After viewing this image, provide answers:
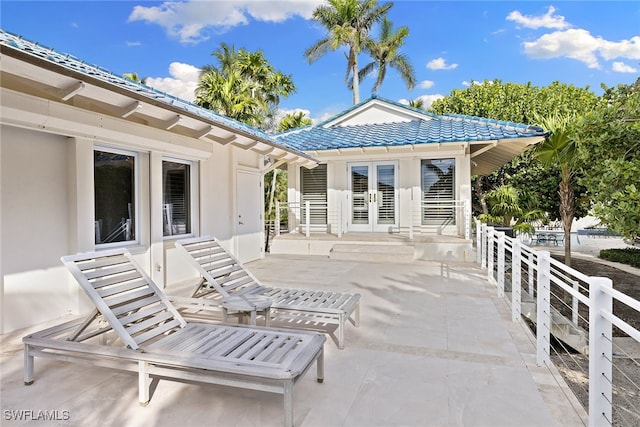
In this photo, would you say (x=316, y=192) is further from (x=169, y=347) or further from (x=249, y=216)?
(x=169, y=347)

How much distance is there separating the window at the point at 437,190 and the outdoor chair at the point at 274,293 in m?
7.64

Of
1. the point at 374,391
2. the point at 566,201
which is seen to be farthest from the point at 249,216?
the point at 566,201

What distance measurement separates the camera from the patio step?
33.4 ft

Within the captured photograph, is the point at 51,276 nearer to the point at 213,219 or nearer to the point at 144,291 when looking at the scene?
the point at 144,291

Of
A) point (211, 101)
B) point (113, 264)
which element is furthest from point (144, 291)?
point (211, 101)

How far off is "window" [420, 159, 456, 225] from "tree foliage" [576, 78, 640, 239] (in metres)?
5.49

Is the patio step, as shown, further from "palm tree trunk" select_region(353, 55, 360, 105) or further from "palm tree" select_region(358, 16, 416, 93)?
"palm tree" select_region(358, 16, 416, 93)

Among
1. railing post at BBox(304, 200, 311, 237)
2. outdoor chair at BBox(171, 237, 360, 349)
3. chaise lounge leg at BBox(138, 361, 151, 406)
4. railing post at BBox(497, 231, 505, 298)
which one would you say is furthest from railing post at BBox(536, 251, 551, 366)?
railing post at BBox(304, 200, 311, 237)

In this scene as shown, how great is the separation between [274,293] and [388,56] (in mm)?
22168

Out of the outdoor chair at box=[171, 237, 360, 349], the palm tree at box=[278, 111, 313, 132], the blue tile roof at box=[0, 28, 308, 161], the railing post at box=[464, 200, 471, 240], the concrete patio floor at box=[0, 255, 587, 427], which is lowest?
the concrete patio floor at box=[0, 255, 587, 427]

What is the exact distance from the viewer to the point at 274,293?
16.0 ft

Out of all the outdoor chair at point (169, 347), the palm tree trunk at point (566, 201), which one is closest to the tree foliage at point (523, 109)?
the palm tree trunk at point (566, 201)

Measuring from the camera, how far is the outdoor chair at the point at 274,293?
4184mm

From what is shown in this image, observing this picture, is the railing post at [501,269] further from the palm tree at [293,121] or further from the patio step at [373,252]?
the palm tree at [293,121]
